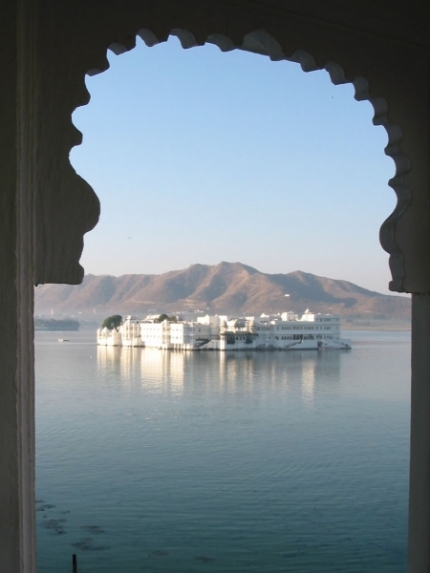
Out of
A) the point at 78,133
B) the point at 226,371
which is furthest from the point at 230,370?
the point at 78,133

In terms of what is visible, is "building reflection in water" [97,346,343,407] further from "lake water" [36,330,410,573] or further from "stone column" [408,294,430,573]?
"stone column" [408,294,430,573]

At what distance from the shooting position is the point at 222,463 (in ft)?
44.3

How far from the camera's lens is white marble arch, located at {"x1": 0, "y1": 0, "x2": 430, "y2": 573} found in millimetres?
837

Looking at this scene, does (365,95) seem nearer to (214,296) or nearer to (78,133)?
(78,133)

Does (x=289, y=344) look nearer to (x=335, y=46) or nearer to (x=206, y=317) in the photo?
(x=206, y=317)

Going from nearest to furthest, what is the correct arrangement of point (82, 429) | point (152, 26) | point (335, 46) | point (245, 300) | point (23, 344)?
point (23, 344), point (152, 26), point (335, 46), point (82, 429), point (245, 300)

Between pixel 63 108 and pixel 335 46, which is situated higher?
pixel 335 46

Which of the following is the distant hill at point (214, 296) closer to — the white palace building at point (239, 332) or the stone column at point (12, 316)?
the white palace building at point (239, 332)

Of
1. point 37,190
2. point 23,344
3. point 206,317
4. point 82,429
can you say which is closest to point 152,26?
point 37,190

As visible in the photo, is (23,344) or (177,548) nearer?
(23,344)

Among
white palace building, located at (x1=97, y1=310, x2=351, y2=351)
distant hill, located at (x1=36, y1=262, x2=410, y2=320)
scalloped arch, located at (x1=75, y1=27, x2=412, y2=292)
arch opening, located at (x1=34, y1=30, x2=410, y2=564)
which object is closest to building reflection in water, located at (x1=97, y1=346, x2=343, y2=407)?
arch opening, located at (x1=34, y1=30, x2=410, y2=564)

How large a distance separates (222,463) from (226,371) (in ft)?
23.1

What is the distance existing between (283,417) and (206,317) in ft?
19.9

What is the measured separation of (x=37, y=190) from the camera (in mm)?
945
